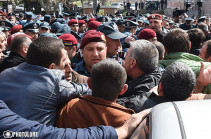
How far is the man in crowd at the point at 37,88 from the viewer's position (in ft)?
5.09

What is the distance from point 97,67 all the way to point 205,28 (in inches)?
212

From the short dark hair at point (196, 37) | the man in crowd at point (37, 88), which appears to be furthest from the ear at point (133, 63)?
the short dark hair at point (196, 37)

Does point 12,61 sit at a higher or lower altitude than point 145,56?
lower

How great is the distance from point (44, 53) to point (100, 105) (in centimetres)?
59

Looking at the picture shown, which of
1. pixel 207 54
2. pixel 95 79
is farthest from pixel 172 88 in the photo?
pixel 207 54

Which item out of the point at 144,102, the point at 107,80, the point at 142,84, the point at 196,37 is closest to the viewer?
the point at 107,80

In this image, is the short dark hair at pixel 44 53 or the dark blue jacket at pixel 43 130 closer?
the dark blue jacket at pixel 43 130

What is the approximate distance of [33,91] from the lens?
1553 mm

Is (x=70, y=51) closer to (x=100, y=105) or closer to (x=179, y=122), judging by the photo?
(x=100, y=105)

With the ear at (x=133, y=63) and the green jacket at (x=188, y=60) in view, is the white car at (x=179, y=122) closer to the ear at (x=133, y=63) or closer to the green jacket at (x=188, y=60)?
the ear at (x=133, y=63)

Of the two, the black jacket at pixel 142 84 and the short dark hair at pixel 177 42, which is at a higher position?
the short dark hair at pixel 177 42

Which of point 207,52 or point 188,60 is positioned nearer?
point 188,60

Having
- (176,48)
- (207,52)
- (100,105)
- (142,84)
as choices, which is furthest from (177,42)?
(100,105)

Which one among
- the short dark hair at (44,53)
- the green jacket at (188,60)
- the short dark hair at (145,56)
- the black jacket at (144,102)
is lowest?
the black jacket at (144,102)
